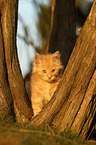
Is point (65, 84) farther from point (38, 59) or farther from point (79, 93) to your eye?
point (38, 59)

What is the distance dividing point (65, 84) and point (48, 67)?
1206mm

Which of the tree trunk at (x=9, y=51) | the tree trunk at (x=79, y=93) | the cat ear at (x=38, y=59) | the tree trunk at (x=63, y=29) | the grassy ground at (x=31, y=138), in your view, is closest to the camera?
the grassy ground at (x=31, y=138)

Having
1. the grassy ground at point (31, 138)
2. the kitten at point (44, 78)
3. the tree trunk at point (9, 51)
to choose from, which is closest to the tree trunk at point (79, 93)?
the grassy ground at point (31, 138)

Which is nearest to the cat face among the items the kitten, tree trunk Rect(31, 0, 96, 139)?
the kitten

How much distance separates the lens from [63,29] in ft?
15.8

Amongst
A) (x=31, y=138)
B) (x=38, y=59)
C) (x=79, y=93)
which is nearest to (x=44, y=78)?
(x=38, y=59)

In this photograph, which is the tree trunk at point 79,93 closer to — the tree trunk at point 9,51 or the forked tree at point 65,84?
the forked tree at point 65,84

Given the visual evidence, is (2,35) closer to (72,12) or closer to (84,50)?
(84,50)

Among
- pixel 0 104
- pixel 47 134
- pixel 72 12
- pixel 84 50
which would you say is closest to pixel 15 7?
pixel 84 50

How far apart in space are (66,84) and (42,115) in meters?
0.49

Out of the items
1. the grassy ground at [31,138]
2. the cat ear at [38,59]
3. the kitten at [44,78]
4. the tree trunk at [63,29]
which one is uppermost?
the tree trunk at [63,29]

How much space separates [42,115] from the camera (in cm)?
231

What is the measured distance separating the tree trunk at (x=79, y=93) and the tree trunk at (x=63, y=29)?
2.45m

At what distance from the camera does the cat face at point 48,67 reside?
3293 mm
